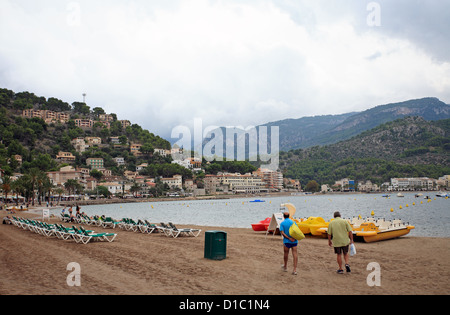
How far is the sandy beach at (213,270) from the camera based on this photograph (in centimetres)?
753

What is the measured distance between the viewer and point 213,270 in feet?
31.1

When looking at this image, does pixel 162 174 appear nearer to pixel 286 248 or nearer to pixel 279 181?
pixel 279 181

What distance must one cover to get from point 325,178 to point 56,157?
124 m

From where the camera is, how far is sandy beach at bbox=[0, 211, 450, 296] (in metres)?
7.53

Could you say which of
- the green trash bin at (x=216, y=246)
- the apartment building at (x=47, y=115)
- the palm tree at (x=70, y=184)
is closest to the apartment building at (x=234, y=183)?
the palm tree at (x=70, y=184)

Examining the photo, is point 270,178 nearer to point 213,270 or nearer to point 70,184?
point 70,184

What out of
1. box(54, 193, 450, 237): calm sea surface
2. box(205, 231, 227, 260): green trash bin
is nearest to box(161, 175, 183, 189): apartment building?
box(54, 193, 450, 237): calm sea surface

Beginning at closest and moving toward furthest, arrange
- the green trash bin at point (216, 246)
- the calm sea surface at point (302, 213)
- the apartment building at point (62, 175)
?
the green trash bin at point (216, 246)
the calm sea surface at point (302, 213)
the apartment building at point (62, 175)

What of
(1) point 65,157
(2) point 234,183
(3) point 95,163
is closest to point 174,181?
(2) point 234,183

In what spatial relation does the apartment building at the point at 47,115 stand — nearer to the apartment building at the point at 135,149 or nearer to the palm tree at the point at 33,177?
the apartment building at the point at 135,149

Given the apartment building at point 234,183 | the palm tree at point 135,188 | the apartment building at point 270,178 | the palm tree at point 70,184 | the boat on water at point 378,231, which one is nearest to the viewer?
the boat on water at point 378,231
